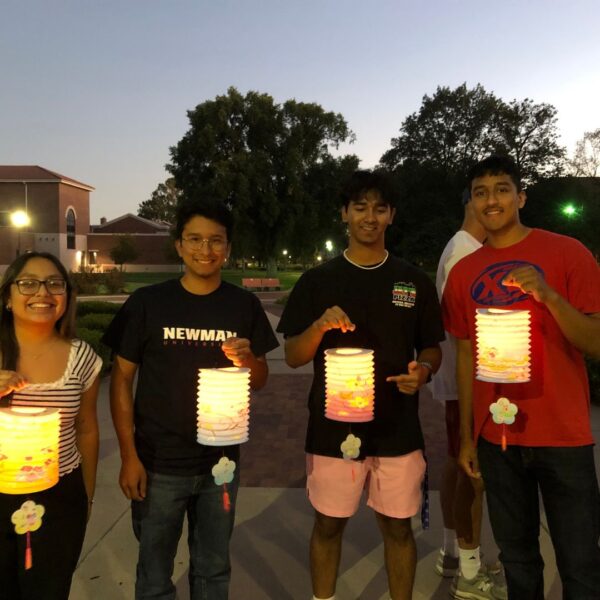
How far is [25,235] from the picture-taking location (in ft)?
172

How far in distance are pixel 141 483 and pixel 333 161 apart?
38559mm

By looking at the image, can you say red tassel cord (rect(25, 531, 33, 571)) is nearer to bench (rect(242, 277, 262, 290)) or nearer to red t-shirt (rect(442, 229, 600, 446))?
red t-shirt (rect(442, 229, 600, 446))

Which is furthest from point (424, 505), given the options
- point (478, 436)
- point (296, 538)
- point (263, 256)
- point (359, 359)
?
point (263, 256)

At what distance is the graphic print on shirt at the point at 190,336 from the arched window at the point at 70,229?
57.9 meters

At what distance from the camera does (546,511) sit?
249 centimetres

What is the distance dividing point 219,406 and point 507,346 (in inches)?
50.4

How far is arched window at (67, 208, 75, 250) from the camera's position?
183 ft

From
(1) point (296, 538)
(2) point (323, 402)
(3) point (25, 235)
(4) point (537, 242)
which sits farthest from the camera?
(3) point (25, 235)

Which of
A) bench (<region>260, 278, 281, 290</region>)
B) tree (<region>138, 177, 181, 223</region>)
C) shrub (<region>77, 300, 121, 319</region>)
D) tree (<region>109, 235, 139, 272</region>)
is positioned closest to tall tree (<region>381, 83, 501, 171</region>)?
bench (<region>260, 278, 281, 290</region>)

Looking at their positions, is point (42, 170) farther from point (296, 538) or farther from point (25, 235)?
point (296, 538)

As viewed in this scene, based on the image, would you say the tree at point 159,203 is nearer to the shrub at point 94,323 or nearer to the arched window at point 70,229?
the arched window at point 70,229

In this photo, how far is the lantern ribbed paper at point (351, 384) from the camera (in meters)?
2.52

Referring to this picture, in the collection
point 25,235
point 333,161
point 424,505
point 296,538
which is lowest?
point 296,538

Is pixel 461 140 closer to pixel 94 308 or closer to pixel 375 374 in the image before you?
pixel 94 308
